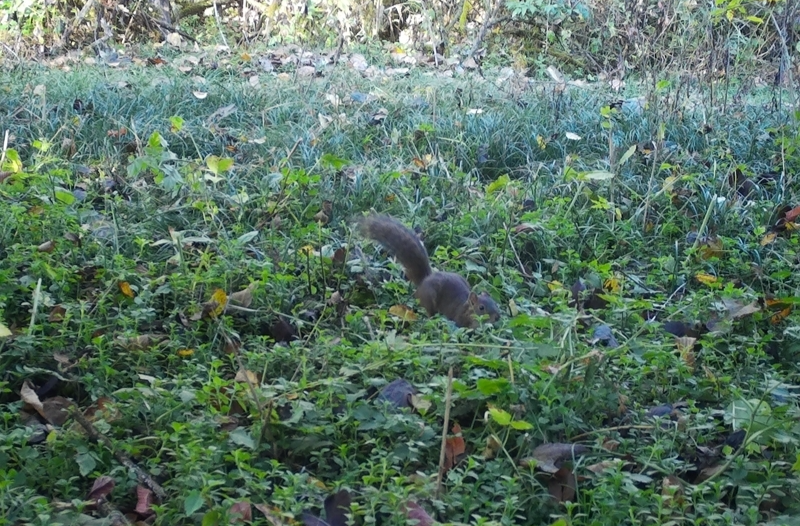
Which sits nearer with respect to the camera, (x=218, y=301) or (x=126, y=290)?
(x=218, y=301)

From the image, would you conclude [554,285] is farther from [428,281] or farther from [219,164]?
[219,164]

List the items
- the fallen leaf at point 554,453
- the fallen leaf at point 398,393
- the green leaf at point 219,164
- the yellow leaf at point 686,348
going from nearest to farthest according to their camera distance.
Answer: the fallen leaf at point 554,453 < the fallen leaf at point 398,393 < the yellow leaf at point 686,348 < the green leaf at point 219,164

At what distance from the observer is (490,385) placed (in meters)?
2.11

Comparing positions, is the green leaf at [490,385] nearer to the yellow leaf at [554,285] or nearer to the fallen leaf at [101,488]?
the fallen leaf at [101,488]

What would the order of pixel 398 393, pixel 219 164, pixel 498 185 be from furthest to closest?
pixel 498 185 → pixel 219 164 → pixel 398 393

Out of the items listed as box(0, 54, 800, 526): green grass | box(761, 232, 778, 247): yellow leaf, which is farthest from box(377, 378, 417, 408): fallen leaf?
box(761, 232, 778, 247): yellow leaf

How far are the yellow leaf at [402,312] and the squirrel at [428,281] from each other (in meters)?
0.09

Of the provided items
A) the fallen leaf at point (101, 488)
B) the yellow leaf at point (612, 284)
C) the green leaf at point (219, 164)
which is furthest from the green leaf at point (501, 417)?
the green leaf at point (219, 164)

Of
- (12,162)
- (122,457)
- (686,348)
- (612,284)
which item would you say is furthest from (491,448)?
(12,162)

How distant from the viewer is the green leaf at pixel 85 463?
2072mm

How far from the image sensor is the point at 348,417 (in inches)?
86.4

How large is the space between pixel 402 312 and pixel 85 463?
4.03ft

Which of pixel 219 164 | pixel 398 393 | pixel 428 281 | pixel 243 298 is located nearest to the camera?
pixel 398 393

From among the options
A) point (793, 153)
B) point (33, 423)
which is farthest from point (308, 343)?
point (793, 153)
